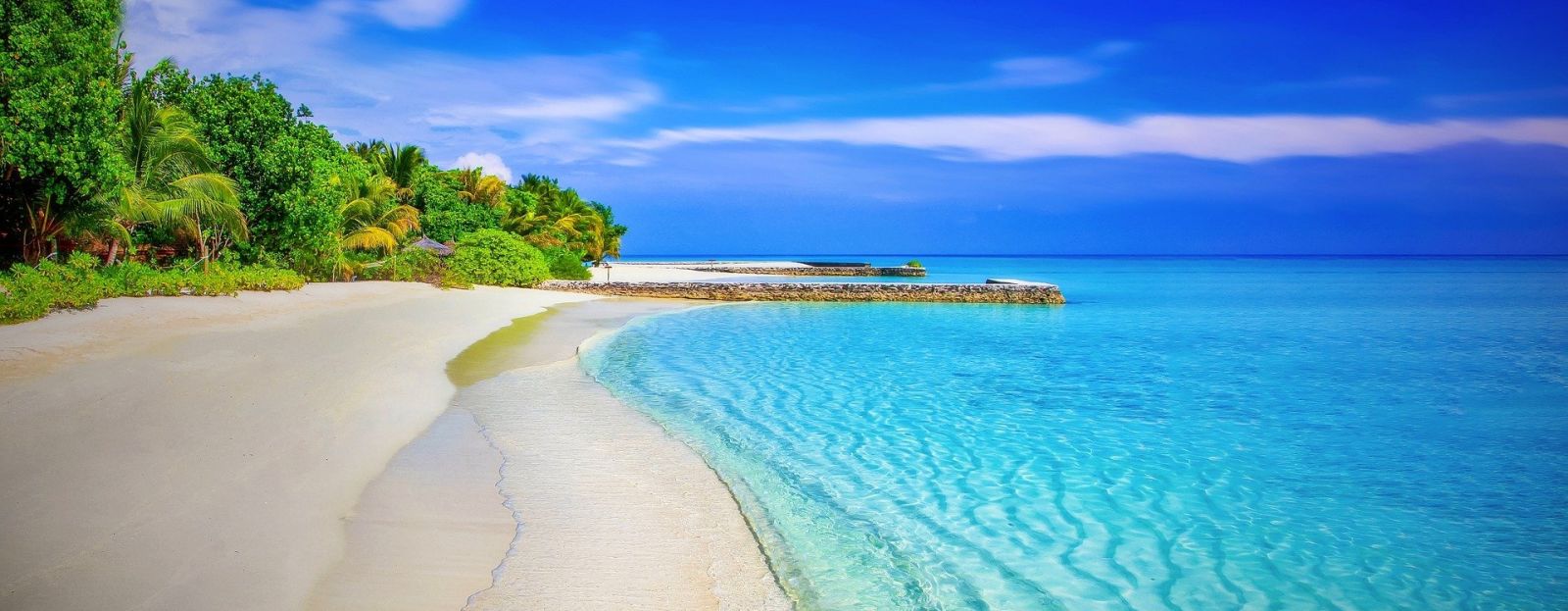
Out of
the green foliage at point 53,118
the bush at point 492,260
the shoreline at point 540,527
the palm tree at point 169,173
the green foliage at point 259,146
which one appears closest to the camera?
the shoreline at point 540,527

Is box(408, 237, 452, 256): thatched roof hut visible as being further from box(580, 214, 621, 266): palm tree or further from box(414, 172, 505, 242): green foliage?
box(580, 214, 621, 266): palm tree

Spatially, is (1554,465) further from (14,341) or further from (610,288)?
(610,288)

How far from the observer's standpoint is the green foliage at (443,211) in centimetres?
3569

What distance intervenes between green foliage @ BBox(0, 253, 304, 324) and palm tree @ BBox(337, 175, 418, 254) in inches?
286

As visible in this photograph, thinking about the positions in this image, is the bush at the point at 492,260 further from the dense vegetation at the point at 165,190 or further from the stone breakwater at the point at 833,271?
the stone breakwater at the point at 833,271

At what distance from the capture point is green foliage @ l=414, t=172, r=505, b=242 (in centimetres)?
3569

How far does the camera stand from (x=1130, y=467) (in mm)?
8383

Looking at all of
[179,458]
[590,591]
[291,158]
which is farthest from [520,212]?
[590,591]

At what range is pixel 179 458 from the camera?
263 inches

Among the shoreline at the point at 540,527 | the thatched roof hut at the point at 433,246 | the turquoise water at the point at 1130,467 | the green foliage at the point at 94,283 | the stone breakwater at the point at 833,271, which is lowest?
the turquoise water at the point at 1130,467

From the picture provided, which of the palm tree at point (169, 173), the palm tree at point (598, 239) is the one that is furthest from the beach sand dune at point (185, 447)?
the palm tree at point (598, 239)

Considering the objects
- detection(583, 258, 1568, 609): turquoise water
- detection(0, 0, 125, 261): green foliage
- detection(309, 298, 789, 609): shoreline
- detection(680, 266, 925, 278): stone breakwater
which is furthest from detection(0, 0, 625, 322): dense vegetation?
detection(680, 266, 925, 278): stone breakwater

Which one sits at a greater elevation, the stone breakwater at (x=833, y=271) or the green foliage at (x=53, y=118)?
the green foliage at (x=53, y=118)

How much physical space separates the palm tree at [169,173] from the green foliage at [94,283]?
1297mm
